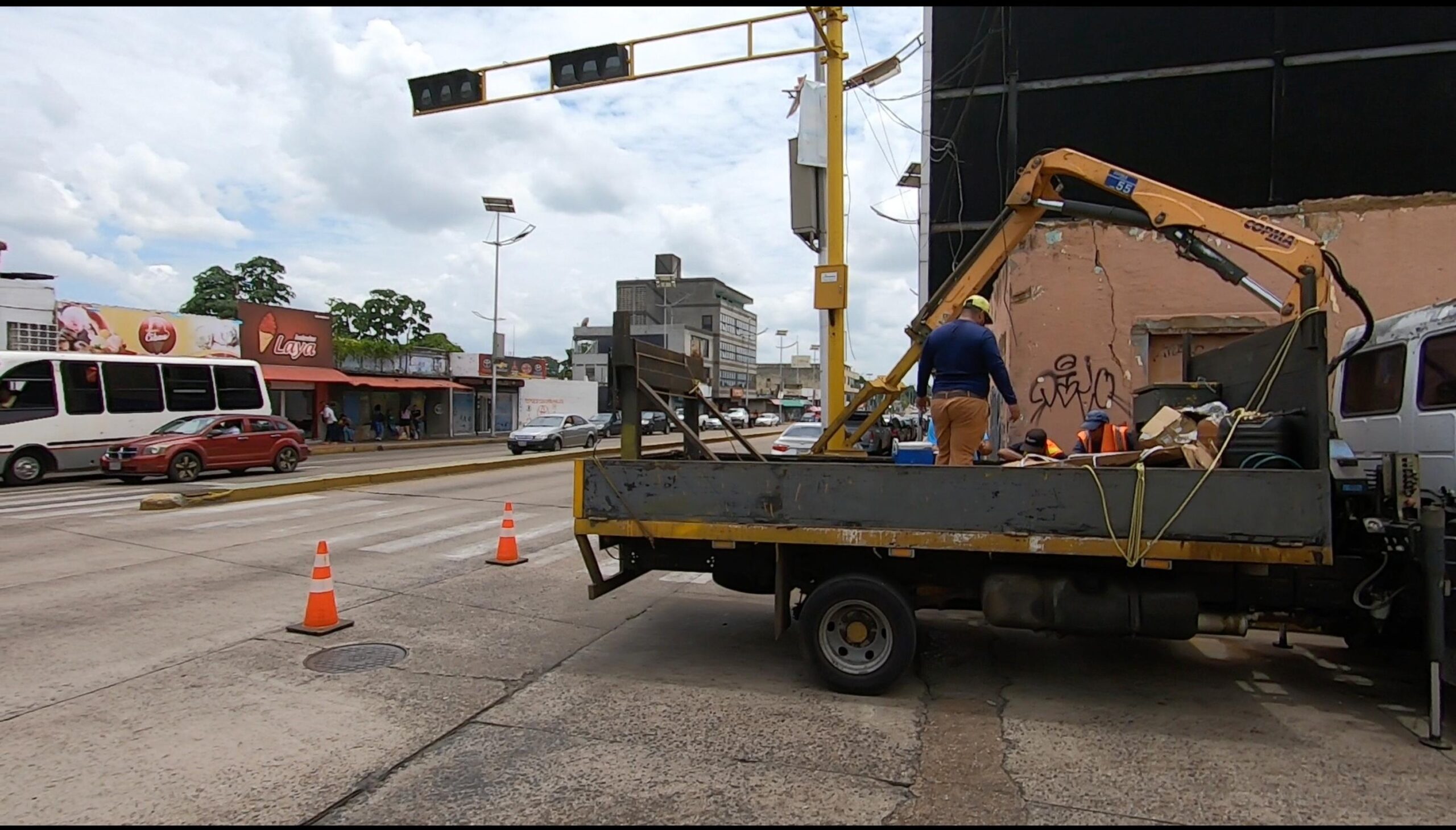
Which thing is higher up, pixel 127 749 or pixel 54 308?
pixel 54 308

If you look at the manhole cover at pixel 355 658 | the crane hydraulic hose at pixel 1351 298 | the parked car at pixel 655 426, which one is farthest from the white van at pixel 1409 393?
the parked car at pixel 655 426

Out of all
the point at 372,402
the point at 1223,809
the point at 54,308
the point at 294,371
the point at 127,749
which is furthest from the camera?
the point at 372,402

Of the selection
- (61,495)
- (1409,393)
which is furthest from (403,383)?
(1409,393)

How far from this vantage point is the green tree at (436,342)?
65.9 m

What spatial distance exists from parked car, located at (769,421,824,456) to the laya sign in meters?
23.0

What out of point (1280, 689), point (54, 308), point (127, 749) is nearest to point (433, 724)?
point (127, 749)

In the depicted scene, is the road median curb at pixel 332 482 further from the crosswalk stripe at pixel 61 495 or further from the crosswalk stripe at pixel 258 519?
the crosswalk stripe at pixel 258 519

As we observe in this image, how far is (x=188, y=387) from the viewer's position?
20.1 m

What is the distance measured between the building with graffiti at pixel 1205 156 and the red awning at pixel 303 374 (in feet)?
93.9

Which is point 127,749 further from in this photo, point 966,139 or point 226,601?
point 966,139

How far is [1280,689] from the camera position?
5.32 m

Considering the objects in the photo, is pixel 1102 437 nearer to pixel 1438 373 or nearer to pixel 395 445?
pixel 1438 373

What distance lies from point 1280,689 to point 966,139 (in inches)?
420

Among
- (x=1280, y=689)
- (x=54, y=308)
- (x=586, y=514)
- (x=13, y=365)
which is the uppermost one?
(x=54, y=308)
